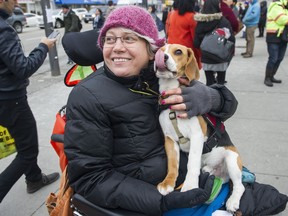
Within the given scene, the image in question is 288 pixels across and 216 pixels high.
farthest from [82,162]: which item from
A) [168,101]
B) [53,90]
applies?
[53,90]

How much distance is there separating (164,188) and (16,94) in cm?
168

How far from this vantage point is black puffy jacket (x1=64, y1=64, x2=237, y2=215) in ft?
5.45

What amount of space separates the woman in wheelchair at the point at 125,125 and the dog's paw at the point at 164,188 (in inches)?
1.3

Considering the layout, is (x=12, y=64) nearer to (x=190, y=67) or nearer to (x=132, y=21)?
(x=132, y=21)

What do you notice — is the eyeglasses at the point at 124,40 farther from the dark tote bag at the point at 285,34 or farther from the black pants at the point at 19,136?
the dark tote bag at the point at 285,34

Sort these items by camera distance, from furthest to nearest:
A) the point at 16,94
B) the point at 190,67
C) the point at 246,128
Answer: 1. the point at 246,128
2. the point at 16,94
3. the point at 190,67

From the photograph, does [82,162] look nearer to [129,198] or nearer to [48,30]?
[129,198]

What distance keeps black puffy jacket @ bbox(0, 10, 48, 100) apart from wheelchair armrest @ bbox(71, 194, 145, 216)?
1334mm

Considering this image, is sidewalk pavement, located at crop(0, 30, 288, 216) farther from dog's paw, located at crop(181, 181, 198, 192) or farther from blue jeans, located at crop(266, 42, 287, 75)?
dog's paw, located at crop(181, 181, 198, 192)

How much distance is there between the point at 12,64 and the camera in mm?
2613

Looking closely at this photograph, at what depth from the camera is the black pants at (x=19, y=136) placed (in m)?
2.84

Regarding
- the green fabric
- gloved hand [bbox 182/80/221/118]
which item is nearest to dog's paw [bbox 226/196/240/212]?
gloved hand [bbox 182/80/221/118]

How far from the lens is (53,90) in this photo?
7.04 metres

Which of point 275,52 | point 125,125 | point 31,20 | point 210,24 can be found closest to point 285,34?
point 275,52
